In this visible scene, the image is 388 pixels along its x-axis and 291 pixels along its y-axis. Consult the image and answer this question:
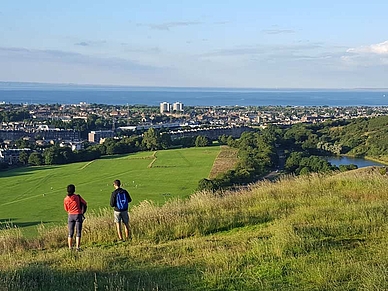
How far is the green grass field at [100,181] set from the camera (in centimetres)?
2602

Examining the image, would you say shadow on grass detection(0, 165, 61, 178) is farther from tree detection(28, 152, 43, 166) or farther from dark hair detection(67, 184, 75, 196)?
dark hair detection(67, 184, 75, 196)

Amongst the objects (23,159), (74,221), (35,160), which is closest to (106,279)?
(74,221)

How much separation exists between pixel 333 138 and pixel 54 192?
3783 centimetres

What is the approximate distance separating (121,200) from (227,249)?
8.23 feet

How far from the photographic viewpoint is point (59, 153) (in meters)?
47.3

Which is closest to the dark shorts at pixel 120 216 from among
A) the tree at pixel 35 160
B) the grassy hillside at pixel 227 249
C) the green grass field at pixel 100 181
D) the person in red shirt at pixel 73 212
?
the grassy hillside at pixel 227 249

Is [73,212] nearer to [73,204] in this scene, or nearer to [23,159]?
[73,204]

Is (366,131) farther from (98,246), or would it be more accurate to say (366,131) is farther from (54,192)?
(98,246)

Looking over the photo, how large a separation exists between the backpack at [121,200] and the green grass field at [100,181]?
1400 centimetres

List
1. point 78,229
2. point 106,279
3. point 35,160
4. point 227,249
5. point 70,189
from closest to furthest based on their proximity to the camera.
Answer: point 106,279 < point 227,249 < point 78,229 < point 70,189 < point 35,160

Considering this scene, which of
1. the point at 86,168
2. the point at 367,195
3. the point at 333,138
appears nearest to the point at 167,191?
the point at 86,168

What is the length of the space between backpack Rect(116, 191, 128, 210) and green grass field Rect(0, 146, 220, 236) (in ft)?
45.9

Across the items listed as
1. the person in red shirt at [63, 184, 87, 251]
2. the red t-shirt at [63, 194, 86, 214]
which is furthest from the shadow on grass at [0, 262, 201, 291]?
the red t-shirt at [63, 194, 86, 214]

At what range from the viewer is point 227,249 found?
669cm
